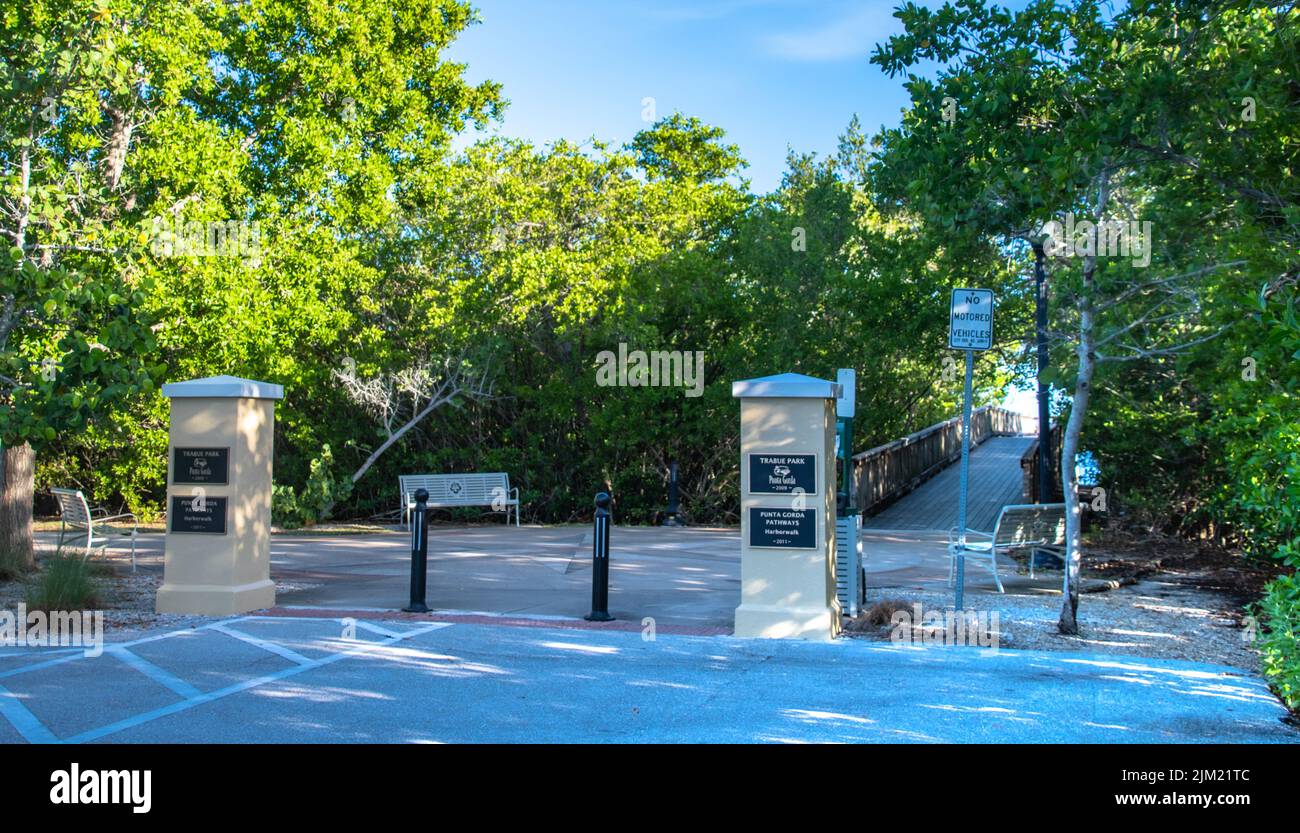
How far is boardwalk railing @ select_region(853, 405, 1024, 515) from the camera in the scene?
20094mm

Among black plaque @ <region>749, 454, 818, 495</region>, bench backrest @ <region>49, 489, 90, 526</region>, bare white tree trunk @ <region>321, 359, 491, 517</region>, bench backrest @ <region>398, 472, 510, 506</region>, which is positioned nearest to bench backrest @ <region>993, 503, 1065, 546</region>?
black plaque @ <region>749, 454, 818, 495</region>

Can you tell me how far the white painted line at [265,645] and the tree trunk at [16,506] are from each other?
4.56 m

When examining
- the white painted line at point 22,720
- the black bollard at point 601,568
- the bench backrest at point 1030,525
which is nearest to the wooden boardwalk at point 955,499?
the bench backrest at point 1030,525

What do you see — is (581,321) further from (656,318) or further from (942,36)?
(942,36)

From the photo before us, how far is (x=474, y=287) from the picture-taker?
2162cm

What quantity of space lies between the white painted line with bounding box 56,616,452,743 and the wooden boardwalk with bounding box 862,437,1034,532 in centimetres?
1222

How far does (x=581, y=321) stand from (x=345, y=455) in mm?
6025

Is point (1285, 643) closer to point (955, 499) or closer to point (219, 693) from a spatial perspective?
point (219, 693)

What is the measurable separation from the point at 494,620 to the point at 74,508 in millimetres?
6615

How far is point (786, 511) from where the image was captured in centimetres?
917

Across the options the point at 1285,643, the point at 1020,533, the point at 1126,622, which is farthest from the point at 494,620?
the point at 1285,643

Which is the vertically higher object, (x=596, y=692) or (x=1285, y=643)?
(x=1285, y=643)

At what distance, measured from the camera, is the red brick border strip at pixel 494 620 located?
9.47m

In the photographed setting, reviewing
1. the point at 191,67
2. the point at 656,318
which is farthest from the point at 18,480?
the point at 656,318
